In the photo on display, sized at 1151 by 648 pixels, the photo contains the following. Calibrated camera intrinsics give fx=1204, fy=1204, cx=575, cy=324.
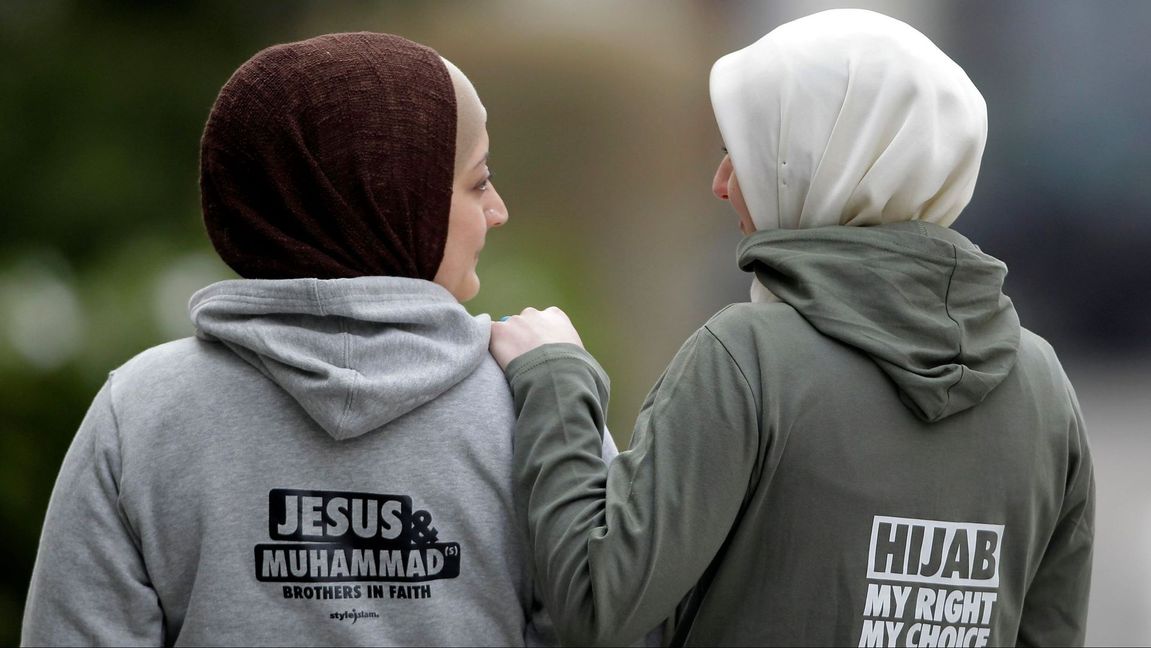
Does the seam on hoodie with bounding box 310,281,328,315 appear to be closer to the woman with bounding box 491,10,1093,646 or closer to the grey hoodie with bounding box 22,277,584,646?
the grey hoodie with bounding box 22,277,584,646

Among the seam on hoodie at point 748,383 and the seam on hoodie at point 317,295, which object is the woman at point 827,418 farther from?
the seam on hoodie at point 317,295

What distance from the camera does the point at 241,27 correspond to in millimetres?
3135

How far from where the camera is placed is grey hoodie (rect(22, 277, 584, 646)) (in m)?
1.33

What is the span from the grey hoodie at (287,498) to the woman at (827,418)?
11 cm

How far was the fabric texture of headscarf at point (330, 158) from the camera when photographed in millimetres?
1344

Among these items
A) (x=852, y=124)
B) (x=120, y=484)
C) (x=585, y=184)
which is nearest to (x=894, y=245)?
(x=852, y=124)

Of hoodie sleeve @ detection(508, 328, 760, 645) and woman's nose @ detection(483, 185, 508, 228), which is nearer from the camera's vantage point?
hoodie sleeve @ detection(508, 328, 760, 645)

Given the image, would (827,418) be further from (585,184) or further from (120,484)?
(585,184)

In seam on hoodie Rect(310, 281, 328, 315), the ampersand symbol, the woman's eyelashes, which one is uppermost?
the woman's eyelashes

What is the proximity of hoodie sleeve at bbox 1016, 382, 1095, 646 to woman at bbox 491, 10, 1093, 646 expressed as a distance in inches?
3.7

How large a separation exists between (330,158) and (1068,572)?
1080mm

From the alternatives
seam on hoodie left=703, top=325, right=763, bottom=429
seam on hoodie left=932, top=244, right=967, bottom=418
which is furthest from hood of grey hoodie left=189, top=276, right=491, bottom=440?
seam on hoodie left=932, top=244, right=967, bottom=418

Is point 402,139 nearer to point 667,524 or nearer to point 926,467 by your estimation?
point 667,524

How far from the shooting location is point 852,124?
1.39 metres
